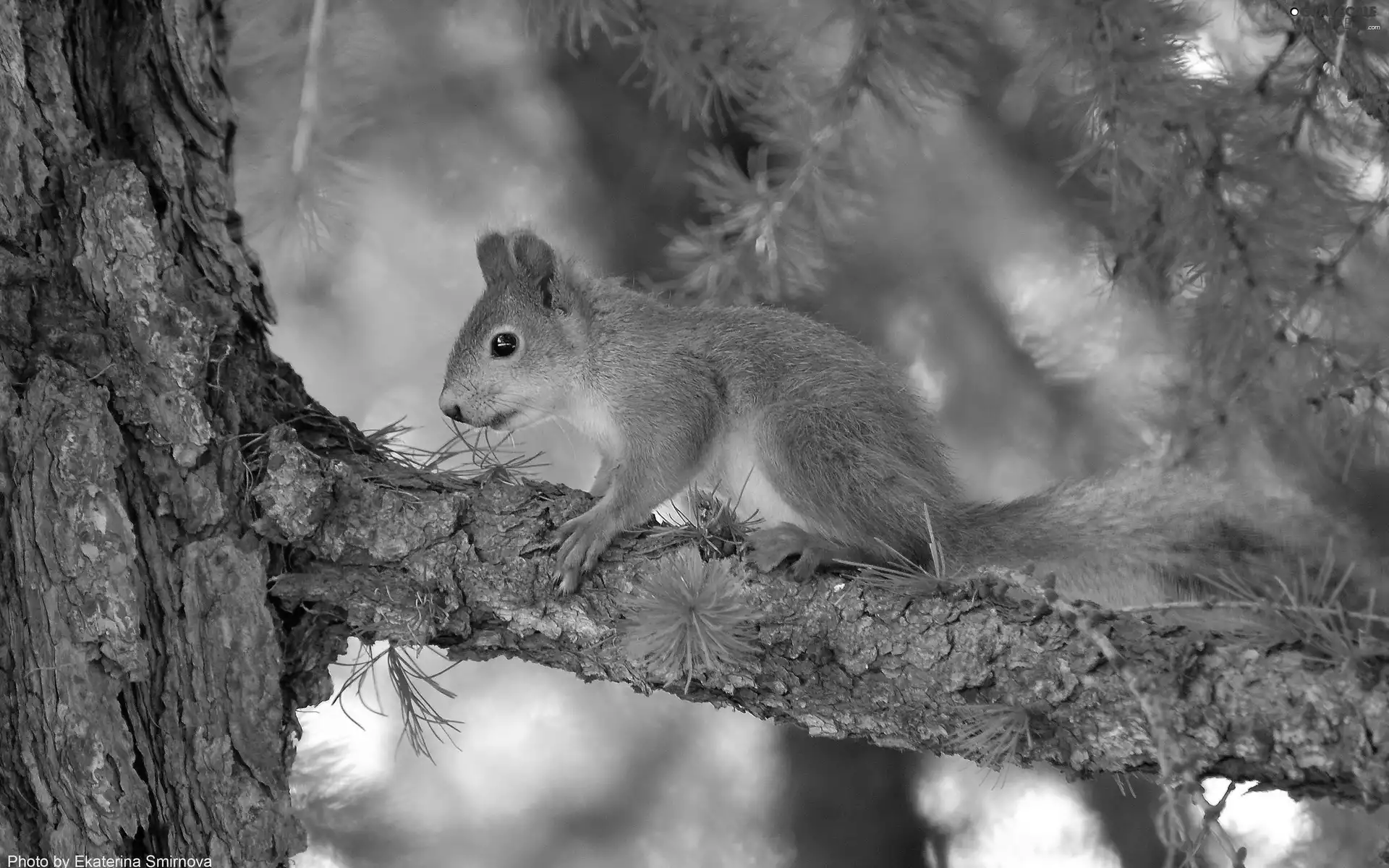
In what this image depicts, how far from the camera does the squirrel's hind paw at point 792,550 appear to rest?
1.16m

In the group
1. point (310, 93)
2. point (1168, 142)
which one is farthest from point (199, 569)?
point (1168, 142)

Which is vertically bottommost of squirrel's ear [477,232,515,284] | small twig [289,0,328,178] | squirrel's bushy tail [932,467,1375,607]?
squirrel's bushy tail [932,467,1375,607]

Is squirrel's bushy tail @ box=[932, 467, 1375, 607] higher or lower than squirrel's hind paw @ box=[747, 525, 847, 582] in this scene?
lower

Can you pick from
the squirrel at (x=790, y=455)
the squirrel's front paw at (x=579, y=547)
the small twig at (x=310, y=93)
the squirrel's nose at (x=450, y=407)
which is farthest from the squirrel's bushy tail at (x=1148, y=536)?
the small twig at (x=310, y=93)

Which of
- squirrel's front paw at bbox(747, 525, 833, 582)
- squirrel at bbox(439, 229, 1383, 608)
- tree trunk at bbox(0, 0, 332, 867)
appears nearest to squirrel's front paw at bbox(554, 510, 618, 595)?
squirrel at bbox(439, 229, 1383, 608)

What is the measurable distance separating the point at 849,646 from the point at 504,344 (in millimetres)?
825

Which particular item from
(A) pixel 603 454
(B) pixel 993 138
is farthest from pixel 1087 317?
(A) pixel 603 454

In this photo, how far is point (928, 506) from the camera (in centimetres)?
136

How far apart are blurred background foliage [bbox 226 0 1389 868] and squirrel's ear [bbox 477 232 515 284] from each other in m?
0.19

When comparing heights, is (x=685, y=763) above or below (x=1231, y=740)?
above

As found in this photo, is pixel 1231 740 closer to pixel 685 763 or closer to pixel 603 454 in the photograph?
pixel 603 454

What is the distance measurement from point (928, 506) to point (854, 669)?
36 centimetres

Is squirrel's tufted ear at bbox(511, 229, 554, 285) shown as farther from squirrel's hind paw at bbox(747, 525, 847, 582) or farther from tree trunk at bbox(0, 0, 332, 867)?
squirrel's hind paw at bbox(747, 525, 847, 582)

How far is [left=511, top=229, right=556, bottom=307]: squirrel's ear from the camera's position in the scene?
1632mm
